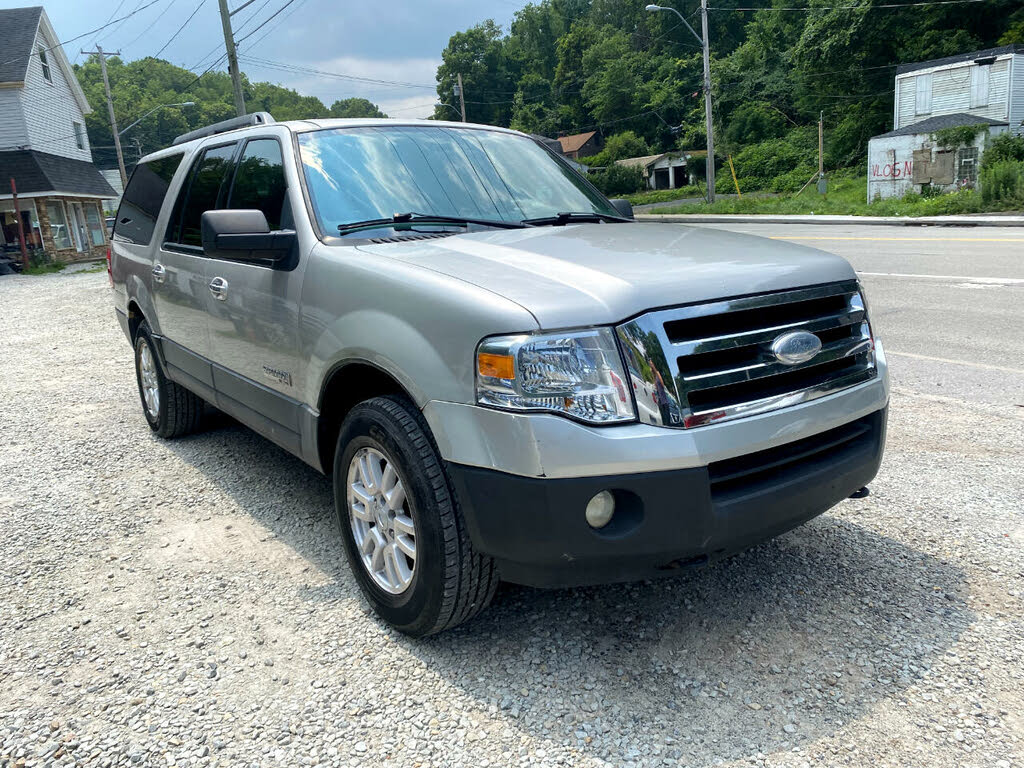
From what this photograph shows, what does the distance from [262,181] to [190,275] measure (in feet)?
2.81

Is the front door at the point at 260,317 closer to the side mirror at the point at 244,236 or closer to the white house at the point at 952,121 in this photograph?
the side mirror at the point at 244,236

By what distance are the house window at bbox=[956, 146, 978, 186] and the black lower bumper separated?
115ft

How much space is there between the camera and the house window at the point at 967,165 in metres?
32.1

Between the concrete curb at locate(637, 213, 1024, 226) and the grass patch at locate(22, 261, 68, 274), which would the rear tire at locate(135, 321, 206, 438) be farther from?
the grass patch at locate(22, 261, 68, 274)

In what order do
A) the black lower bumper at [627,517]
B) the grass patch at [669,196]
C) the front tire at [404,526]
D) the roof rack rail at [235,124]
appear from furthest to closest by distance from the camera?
the grass patch at [669,196] → the roof rack rail at [235,124] → the front tire at [404,526] → the black lower bumper at [627,517]

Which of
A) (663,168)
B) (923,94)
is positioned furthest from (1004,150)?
(663,168)

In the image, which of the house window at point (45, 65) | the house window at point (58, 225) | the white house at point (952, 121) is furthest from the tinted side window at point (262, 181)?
the house window at point (45, 65)

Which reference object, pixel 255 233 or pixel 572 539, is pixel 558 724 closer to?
pixel 572 539

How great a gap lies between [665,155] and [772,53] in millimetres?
11320

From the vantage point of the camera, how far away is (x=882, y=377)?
2994 millimetres

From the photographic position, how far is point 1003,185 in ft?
82.6

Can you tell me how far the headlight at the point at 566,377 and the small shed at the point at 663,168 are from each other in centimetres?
6805

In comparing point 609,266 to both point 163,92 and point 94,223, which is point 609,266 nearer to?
point 94,223

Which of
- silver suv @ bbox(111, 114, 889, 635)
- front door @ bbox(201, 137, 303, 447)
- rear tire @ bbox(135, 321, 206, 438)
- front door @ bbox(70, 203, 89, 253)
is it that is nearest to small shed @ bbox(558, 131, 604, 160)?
front door @ bbox(70, 203, 89, 253)
